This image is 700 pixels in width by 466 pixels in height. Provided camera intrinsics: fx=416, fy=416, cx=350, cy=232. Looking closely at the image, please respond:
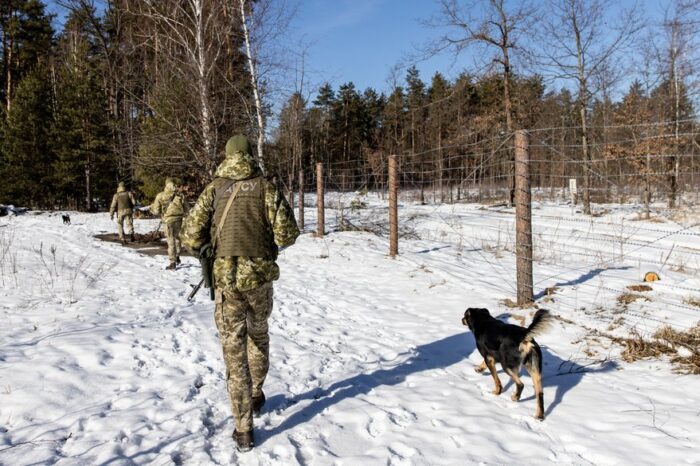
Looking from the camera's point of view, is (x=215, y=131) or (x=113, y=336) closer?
(x=113, y=336)

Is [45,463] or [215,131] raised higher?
[215,131]

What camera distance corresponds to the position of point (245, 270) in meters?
3.06

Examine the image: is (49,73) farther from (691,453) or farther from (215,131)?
(691,453)

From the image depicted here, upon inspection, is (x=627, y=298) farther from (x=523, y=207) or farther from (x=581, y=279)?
(x=523, y=207)

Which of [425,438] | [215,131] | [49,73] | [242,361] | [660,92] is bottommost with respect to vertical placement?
[425,438]

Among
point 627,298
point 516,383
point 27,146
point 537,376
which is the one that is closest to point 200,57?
point 627,298

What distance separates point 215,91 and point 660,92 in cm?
2388

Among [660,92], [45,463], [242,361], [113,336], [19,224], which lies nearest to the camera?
[45,463]

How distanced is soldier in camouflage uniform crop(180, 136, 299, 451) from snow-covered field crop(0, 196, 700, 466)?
2.12 ft

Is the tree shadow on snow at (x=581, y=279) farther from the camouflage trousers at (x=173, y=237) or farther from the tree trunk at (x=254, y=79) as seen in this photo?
the tree trunk at (x=254, y=79)

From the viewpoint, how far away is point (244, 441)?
9.53 feet

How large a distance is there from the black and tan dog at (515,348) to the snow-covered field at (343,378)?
0.72 feet

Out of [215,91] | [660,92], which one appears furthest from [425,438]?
[660,92]

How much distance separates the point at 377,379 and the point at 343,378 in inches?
13.4
